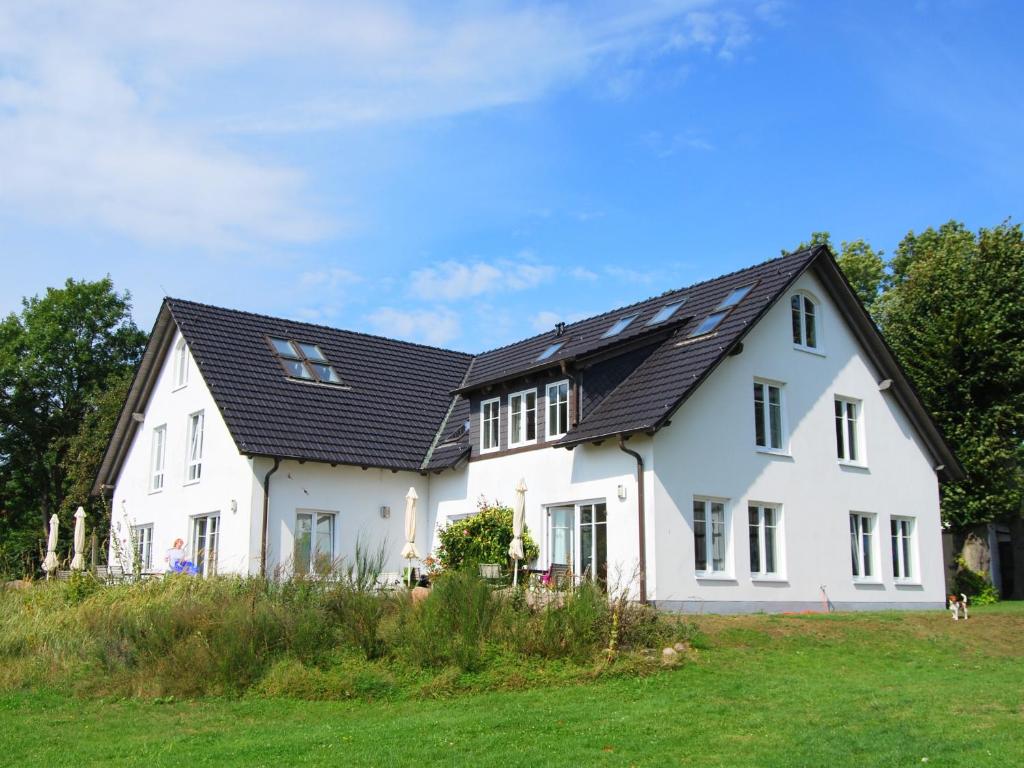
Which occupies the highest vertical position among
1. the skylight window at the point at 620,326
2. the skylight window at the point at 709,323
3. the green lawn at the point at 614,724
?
Result: the skylight window at the point at 620,326

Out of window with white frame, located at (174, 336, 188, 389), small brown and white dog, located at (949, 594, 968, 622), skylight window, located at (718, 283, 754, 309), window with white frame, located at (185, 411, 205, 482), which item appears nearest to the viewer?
small brown and white dog, located at (949, 594, 968, 622)

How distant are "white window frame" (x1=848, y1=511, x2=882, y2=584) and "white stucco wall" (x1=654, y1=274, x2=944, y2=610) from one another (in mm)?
98

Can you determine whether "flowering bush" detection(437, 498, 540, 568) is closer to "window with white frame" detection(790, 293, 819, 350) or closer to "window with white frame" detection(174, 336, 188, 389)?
"window with white frame" detection(790, 293, 819, 350)

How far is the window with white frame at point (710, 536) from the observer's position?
2045 cm

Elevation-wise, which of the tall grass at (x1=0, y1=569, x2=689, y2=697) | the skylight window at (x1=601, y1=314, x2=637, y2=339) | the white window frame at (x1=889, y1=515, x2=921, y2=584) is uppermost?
the skylight window at (x1=601, y1=314, x2=637, y2=339)

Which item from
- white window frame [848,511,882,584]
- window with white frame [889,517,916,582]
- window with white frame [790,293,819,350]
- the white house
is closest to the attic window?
the white house

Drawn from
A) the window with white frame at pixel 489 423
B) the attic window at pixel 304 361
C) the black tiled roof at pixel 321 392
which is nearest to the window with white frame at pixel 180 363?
the black tiled roof at pixel 321 392

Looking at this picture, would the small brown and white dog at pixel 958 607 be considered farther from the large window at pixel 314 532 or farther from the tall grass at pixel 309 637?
the large window at pixel 314 532

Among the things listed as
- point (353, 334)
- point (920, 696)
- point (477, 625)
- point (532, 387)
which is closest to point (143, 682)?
point (477, 625)

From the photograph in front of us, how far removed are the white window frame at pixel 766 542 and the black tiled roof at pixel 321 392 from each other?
28.2ft

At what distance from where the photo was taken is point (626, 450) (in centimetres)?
2031

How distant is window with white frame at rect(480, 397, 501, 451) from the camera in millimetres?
24812

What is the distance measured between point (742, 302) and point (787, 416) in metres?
2.69

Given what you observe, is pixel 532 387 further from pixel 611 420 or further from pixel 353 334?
pixel 353 334
